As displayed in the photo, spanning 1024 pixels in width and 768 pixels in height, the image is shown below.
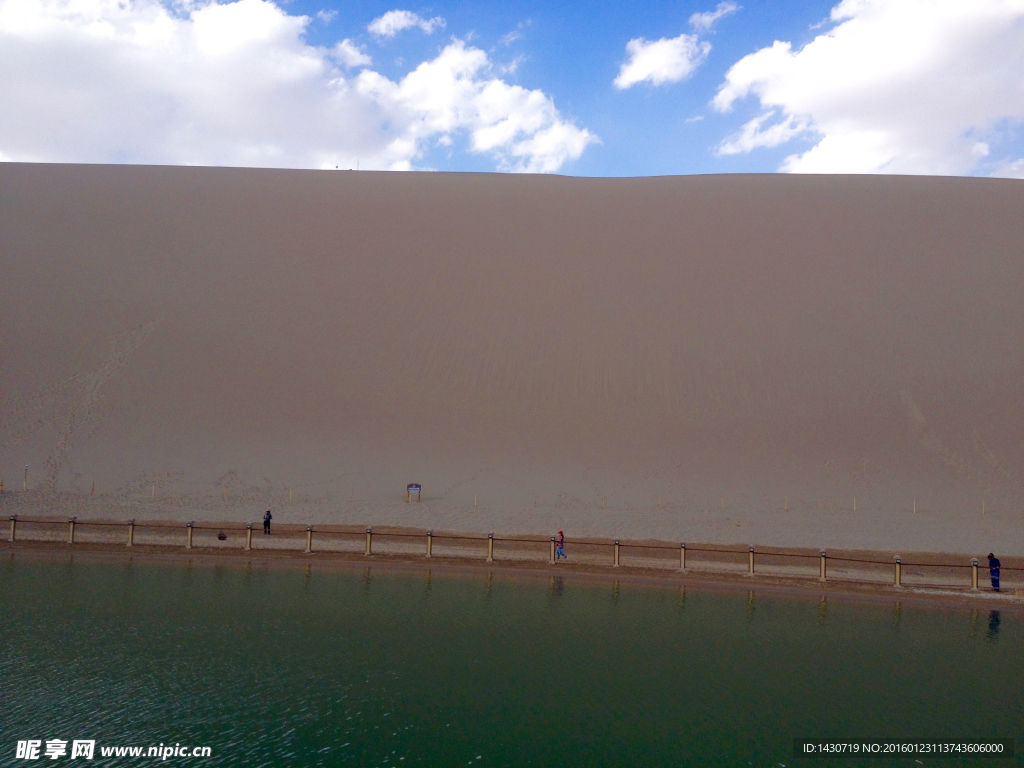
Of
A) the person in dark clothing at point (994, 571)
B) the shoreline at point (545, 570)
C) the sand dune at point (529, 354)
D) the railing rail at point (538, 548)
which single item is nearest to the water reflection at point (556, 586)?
the shoreline at point (545, 570)

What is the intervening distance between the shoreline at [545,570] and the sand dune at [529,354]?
3516 mm

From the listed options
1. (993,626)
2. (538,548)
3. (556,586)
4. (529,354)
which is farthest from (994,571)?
(529,354)

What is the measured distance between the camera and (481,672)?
6949 millimetres

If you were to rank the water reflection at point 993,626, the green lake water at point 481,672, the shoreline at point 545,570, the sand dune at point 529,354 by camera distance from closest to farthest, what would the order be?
the green lake water at point 481,672, the water reflection at point 993,626, the shoreline at point 545,570, the sand dune at point 529,354

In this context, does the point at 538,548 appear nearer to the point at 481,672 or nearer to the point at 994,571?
the point at 481,672

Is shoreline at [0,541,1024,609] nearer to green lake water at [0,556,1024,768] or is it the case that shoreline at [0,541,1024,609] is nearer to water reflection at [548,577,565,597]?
water reflection at [548,577,565,597]

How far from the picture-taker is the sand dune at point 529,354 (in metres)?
17.7

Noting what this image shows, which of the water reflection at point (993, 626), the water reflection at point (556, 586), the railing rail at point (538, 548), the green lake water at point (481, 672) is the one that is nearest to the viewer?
the green lake water at point (481, 672)

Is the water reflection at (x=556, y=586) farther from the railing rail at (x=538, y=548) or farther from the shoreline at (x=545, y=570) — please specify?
the railing rail at (x=538, y=548)

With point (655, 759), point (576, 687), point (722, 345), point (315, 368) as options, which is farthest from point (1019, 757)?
point (315, 368)

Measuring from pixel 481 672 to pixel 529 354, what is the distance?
55.0 ft

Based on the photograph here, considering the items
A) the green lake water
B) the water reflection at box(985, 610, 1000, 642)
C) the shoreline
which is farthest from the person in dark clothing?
the water reflection at box(985, 610, 1000, 642)

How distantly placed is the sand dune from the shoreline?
11.5ft

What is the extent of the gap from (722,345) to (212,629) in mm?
18727
